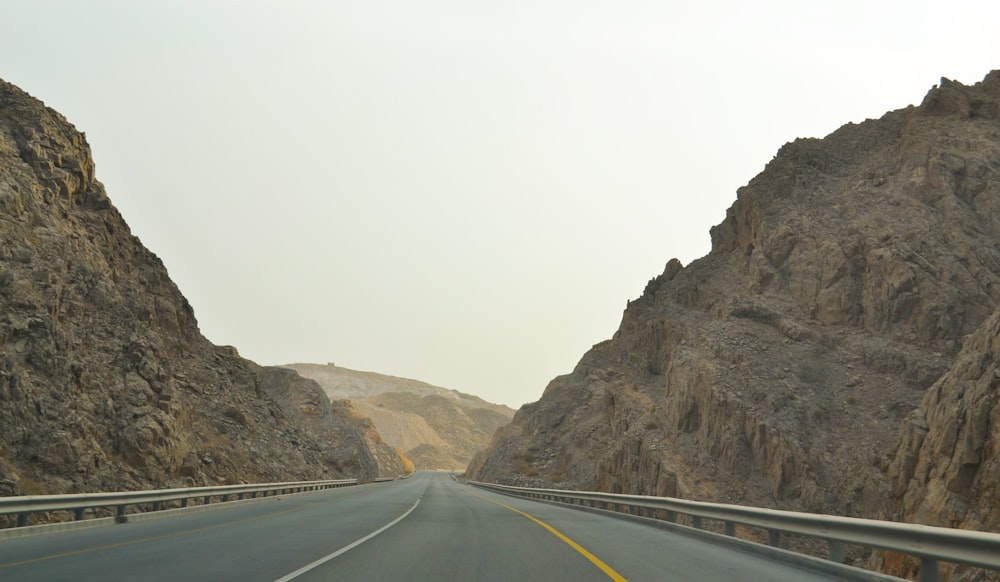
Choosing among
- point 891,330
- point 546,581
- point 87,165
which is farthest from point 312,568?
point 891,330

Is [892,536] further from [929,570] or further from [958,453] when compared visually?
[958,453]

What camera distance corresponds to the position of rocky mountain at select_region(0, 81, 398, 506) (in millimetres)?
28859

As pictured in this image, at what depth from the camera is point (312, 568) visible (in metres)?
10.8

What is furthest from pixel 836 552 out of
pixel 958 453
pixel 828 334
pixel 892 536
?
pixel 828 334

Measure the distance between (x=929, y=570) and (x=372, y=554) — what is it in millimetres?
7583

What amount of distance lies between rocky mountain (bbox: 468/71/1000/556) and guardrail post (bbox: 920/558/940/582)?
20733 millimetres

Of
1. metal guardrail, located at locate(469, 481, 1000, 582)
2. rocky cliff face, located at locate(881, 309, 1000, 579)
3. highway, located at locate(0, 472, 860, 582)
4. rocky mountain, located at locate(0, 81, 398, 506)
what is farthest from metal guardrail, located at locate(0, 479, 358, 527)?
rocky cliff face, located at locate(881, 309, 1000, 579)

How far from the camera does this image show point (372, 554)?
12555 millimetres

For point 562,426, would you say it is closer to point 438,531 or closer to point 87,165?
point 87,165

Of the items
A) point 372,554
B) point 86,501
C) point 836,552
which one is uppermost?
point 86,501

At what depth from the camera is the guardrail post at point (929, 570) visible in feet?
28.9

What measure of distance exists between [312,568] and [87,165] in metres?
39.9

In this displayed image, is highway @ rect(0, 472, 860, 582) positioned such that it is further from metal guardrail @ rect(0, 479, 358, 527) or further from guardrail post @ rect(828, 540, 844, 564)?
metal guardrail @ rect(0, 479, 358, 527)

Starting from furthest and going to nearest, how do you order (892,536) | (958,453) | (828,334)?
(828,334), (958,453), (892,536)
